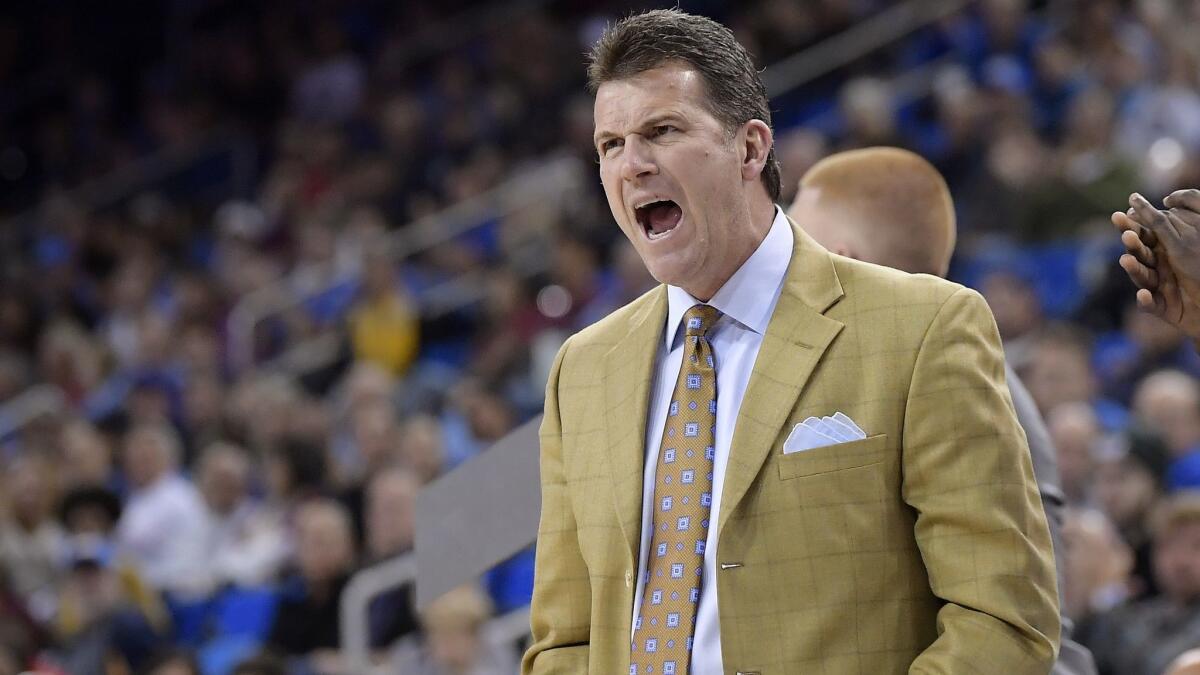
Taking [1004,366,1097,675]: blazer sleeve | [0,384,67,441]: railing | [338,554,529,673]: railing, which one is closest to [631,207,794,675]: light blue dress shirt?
[1004,366,1097,675]: blazer sleeve

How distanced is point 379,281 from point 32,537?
231 cm

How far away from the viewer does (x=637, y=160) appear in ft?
7.22

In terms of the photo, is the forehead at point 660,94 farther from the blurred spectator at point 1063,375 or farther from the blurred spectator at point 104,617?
the blurred spectator at point 104,617

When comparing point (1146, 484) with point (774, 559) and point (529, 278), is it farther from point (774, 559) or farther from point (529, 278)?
point (529, 278)

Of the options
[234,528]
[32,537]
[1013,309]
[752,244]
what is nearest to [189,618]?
[234,528]

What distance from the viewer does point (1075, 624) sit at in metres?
4.56

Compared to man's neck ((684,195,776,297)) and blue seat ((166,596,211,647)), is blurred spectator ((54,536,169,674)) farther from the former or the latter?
man's neck ((684,195,776,297))

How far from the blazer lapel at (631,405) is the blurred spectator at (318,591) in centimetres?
377

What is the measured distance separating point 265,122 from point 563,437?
1028 cm

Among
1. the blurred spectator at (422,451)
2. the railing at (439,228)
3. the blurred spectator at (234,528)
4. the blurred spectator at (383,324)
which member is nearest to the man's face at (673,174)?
the blurred spectator at (422,451)

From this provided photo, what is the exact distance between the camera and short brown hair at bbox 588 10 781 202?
7.27ft

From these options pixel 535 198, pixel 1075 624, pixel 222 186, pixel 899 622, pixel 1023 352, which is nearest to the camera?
pixel 899 622

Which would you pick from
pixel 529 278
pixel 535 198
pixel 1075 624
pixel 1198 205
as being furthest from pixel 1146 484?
pixel 535 198

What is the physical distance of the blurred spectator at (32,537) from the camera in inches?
283
